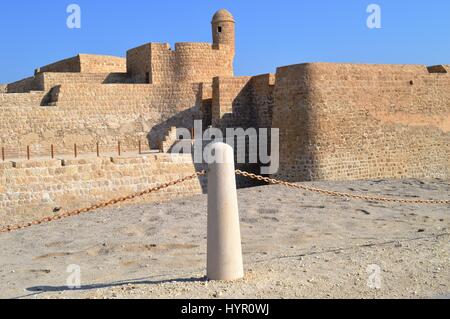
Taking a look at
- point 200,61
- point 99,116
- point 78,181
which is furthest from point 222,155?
point 200,61

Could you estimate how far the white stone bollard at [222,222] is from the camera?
4.96 m

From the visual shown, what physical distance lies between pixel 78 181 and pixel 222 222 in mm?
8818

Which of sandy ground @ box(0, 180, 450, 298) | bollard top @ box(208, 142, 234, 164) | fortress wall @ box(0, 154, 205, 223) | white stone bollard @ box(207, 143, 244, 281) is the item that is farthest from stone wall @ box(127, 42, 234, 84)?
white stone bollard @ box(207, 143, 244, 281)

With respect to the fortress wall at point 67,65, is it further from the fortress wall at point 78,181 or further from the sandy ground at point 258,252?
the sandy ground at point 258,252

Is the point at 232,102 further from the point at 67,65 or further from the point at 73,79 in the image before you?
the point at 67,65

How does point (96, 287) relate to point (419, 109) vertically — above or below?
below

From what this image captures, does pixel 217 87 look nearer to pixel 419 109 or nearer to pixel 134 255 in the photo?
pixel 419 109

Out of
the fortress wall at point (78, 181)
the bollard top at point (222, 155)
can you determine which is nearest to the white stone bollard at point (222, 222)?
the bollard top at point (222, 155)

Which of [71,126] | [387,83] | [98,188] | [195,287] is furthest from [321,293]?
[71,126]

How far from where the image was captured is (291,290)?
15.7ft

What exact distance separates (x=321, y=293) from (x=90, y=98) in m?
14.6

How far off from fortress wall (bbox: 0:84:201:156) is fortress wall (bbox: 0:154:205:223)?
161 inches

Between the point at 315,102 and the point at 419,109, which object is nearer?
the point at 315,102

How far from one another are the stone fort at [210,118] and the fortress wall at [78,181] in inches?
1.0
